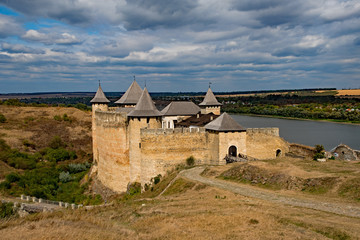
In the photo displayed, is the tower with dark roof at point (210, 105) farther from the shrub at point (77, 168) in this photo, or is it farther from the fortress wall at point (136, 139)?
the shrub at point (77, 168)

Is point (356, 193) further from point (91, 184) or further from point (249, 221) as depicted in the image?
point (91, 184)

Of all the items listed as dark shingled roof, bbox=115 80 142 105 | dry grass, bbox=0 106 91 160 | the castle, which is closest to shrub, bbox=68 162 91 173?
dry grass, bbox=0 106 91 160

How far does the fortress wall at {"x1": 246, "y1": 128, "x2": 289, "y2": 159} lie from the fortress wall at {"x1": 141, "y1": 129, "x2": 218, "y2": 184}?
2.15 metres

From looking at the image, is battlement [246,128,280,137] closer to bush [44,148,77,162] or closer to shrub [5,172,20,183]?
shrub [5,172,20,183]

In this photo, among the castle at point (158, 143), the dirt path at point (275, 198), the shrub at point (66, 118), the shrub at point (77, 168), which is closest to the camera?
the dirt path at point (275, 198)

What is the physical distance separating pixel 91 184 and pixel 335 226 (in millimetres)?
17270

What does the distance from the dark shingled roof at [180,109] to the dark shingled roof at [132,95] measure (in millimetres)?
2085

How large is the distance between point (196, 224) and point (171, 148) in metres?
9.13

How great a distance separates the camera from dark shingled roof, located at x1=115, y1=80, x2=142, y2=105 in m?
20.8

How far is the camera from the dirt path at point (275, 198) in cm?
816

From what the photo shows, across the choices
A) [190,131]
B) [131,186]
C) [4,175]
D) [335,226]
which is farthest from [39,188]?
[335,226]

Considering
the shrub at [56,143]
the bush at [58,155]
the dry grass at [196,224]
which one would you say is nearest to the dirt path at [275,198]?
the dry grass at [196,224]

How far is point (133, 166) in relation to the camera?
1677 cm

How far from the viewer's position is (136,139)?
53.5 ft
